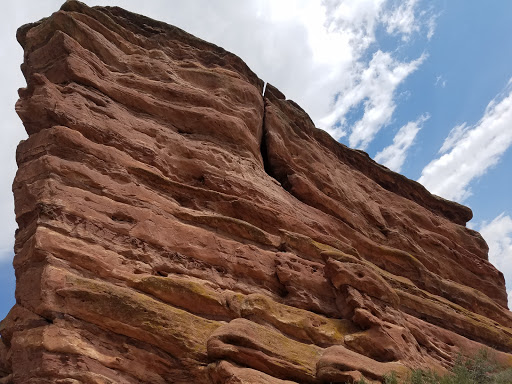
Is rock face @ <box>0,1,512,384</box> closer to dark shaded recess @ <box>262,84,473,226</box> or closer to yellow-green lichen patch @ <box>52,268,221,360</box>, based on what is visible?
yellow-green lichen patch @ <box>52,268,221,360</box>

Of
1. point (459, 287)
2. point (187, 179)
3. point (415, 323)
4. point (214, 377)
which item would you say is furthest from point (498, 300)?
point (214, 377)

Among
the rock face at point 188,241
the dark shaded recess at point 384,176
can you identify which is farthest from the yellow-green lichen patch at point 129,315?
the dark shaded recess at point 384,176

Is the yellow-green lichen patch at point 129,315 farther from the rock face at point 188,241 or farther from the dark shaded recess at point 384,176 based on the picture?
the dark shaded recess at point 384,176

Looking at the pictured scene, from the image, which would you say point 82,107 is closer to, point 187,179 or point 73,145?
point 73,145

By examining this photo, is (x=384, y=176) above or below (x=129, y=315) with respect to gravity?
above

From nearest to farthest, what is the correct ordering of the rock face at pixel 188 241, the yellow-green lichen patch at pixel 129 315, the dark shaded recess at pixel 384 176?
the yellow-green lichen patch at pixel 129 315 → the rock face at pixel 188 241 → the dark shaded recess at pixel 384 176

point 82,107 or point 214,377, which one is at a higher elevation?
point 82,107

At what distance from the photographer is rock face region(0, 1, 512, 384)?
12109 mm

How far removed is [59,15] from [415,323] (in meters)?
19.5

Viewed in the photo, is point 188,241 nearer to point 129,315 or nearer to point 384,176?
point 129,315

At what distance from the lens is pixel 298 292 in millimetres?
16891

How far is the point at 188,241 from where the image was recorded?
15750 mm

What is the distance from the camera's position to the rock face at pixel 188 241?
1211 cm

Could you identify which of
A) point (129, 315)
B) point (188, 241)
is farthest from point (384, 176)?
point (129, 315)
